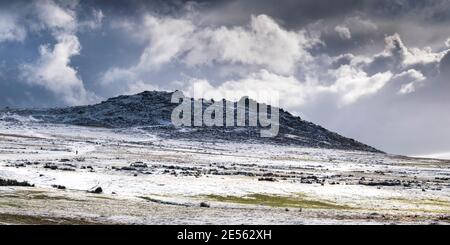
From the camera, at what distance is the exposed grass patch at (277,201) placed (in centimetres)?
5834

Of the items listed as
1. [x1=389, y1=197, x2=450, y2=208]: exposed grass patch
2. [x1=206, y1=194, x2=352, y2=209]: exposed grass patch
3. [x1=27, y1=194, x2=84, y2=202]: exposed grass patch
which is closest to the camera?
[x1=27, y1=194, x2=84, y2=202]: exposed grass patch

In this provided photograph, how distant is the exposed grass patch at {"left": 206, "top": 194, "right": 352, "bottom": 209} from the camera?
58.3 metres

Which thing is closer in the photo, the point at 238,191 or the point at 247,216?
the point at 247,216

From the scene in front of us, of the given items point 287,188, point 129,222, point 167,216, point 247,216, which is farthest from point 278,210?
point 287,188

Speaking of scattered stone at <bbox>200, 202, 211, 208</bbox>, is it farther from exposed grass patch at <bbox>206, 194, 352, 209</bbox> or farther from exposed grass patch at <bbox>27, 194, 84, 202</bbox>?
exposed grass patch at <bbox>27, 194, 84, 202</bbox>

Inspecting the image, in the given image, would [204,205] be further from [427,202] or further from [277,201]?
[427,202]

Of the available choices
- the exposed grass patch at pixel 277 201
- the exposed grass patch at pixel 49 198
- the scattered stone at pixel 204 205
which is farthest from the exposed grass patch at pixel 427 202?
the exposed grass patch at pixel 49 198

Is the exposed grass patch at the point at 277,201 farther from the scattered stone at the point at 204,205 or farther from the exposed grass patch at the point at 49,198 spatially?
the exposed grass patch at the point at 49,198

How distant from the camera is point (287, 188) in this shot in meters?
78.2

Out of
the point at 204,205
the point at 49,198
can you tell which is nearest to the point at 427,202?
the point at 204,205

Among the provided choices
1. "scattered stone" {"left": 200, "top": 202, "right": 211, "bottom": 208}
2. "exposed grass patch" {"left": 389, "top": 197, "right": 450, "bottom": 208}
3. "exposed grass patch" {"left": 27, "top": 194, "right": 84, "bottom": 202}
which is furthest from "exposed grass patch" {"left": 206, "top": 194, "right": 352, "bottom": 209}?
"exposed grass patch" {"left": 27, "top": 194, "right": 84, "bottom": 202}

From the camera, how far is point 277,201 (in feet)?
203
